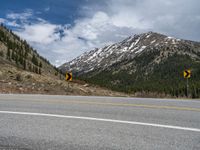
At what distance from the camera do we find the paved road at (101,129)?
4207mm

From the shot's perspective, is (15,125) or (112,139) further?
(15,125)

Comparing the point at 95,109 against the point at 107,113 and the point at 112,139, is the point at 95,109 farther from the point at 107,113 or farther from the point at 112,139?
the point at 112,139

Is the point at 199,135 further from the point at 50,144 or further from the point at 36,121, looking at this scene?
Result: the point at 36,121

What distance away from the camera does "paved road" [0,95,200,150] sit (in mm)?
4207

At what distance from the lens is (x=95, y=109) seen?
307 inches

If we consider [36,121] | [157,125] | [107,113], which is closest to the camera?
[157,125]

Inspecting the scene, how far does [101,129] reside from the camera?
5.21 m

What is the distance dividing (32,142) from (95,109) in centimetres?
363

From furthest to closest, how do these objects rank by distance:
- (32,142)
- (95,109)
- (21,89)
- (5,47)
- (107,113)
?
(5,47)
(21,89)
(95,109)
(107,113)
(32,142)

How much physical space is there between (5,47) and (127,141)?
49451 millimetres

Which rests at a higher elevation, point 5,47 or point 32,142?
point 5,47

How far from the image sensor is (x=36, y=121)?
602 centimetres

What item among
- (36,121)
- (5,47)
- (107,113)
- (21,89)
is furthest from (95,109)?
(5,47)

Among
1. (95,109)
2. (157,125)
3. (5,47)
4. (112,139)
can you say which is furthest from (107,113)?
(5,47)
